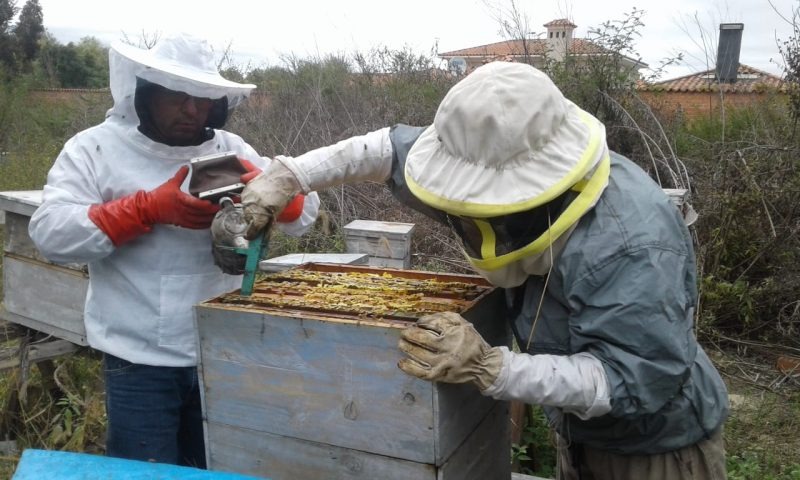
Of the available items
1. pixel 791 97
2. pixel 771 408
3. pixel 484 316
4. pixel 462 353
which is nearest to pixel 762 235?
pixel 791 97

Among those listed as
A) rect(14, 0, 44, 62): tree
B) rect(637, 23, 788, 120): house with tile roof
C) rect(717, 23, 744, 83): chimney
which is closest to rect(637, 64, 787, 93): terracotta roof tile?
rect(637, 23, 788, 120): house with tile roof

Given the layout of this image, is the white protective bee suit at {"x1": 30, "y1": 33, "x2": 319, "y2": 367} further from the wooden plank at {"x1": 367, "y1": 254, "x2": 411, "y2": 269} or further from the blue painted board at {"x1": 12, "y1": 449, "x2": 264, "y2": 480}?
the wooden plank at {"x1": 367, "y1": 254, "x2": 411, "y2": 269}

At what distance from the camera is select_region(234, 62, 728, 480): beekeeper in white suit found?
145 centimetres

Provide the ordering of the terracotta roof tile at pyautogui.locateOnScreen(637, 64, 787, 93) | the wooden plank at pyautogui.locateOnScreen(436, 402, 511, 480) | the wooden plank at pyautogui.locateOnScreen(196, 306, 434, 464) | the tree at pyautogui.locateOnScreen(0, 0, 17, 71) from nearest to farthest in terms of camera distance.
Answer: the wooden plank at pyautogui.locateOnScreen(196, 306, 434, 464)
the wooden plank at pyautogui.locateOnScreen(436, 402, 511, 480)
the terracotta roof tile at pyautogui.locateOnScreen(637, 64, 787, 93)
the tree at pyautogui.locateOnScreen(0, 0, 17, 71)

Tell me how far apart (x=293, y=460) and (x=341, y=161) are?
905mm

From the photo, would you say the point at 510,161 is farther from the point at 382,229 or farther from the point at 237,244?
the point at 382,229

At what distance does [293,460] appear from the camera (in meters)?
1.81

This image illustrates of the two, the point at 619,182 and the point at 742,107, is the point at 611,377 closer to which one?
the point at 619,182

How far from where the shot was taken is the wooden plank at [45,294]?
347 centimetres

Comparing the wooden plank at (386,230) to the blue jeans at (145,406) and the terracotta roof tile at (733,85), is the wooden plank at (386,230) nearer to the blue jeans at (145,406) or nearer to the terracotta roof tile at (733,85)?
the blue jeans at (145,406)

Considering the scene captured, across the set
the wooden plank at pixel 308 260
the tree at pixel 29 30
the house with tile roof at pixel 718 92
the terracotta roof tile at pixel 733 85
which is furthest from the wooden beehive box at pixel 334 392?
the tree at pixel 29 30

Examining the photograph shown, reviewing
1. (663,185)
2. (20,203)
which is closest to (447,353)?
(20,203)

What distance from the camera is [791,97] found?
5.78 meters

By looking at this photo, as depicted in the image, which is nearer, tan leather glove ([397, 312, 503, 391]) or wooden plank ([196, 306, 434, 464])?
tan leather glove ([397, 312, 503, 391])
